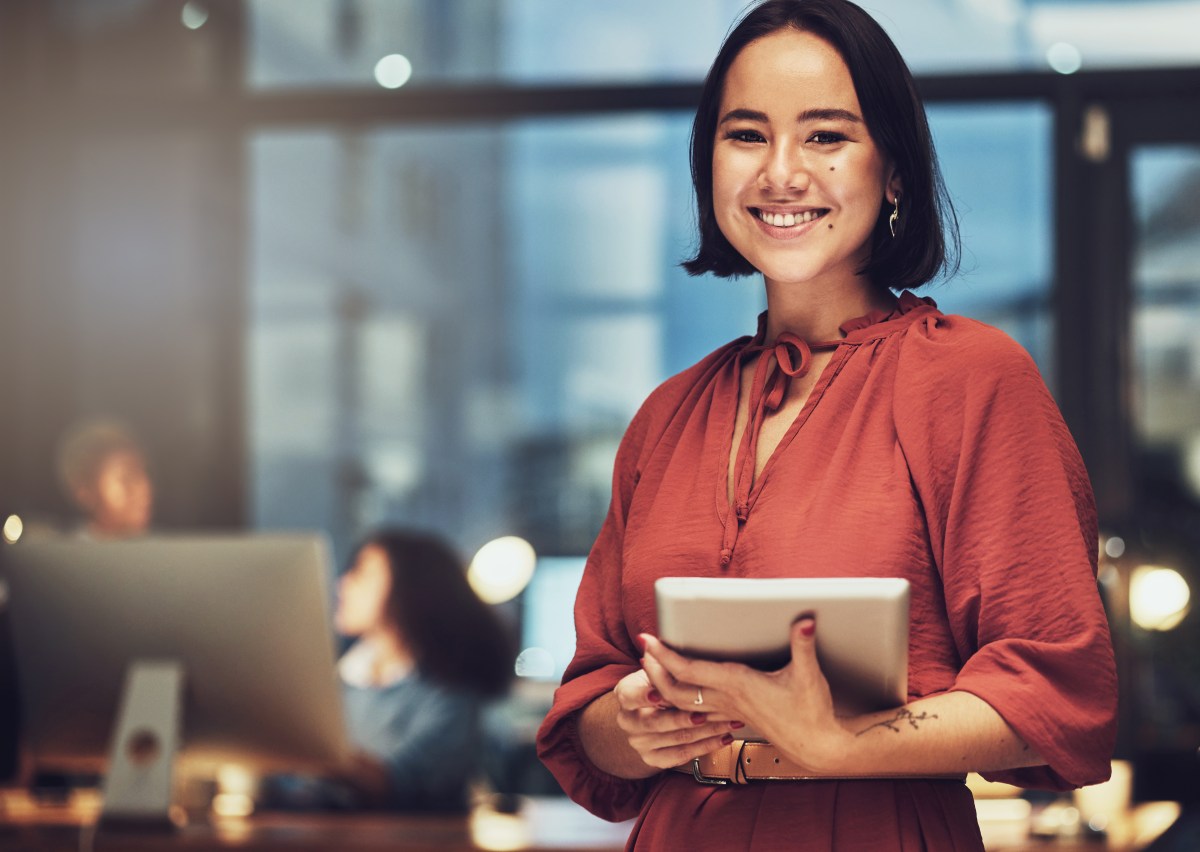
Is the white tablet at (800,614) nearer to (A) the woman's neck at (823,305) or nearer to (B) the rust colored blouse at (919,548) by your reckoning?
(B) the rust colored blouse at (919,548)

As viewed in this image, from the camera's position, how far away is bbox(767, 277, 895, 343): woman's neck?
4.21ft

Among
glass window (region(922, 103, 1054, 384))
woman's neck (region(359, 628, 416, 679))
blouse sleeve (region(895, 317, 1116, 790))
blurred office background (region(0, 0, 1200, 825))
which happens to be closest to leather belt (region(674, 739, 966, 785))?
blouse sleeve (region(895, 317, 1116, 790))

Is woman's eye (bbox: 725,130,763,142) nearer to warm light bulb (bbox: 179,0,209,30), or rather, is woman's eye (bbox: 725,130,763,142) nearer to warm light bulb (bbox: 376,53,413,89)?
warm light bulb (bbox: 376,53,413,89)

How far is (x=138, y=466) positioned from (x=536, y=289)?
4.77 ft

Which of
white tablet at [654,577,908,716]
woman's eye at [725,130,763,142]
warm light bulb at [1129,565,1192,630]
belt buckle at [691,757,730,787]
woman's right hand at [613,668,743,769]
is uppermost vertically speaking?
woman's eye at [725,130,763,142]

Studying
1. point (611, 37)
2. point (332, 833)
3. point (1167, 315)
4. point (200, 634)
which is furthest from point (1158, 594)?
point (611, 37)

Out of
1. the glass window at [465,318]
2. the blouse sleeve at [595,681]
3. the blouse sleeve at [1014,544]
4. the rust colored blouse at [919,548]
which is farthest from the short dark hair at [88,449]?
the blouse sleeve at [1014,544]

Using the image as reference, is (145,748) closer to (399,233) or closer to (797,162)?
(797,162)

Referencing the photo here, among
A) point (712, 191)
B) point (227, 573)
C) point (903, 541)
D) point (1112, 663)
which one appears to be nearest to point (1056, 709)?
point (1112, 663)

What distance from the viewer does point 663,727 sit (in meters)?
1.11

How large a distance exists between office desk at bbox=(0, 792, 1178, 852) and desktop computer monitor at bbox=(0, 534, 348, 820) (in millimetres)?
192

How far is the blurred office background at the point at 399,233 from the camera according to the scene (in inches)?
177

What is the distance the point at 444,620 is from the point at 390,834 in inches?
32.1

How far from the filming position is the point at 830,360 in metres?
1.24
